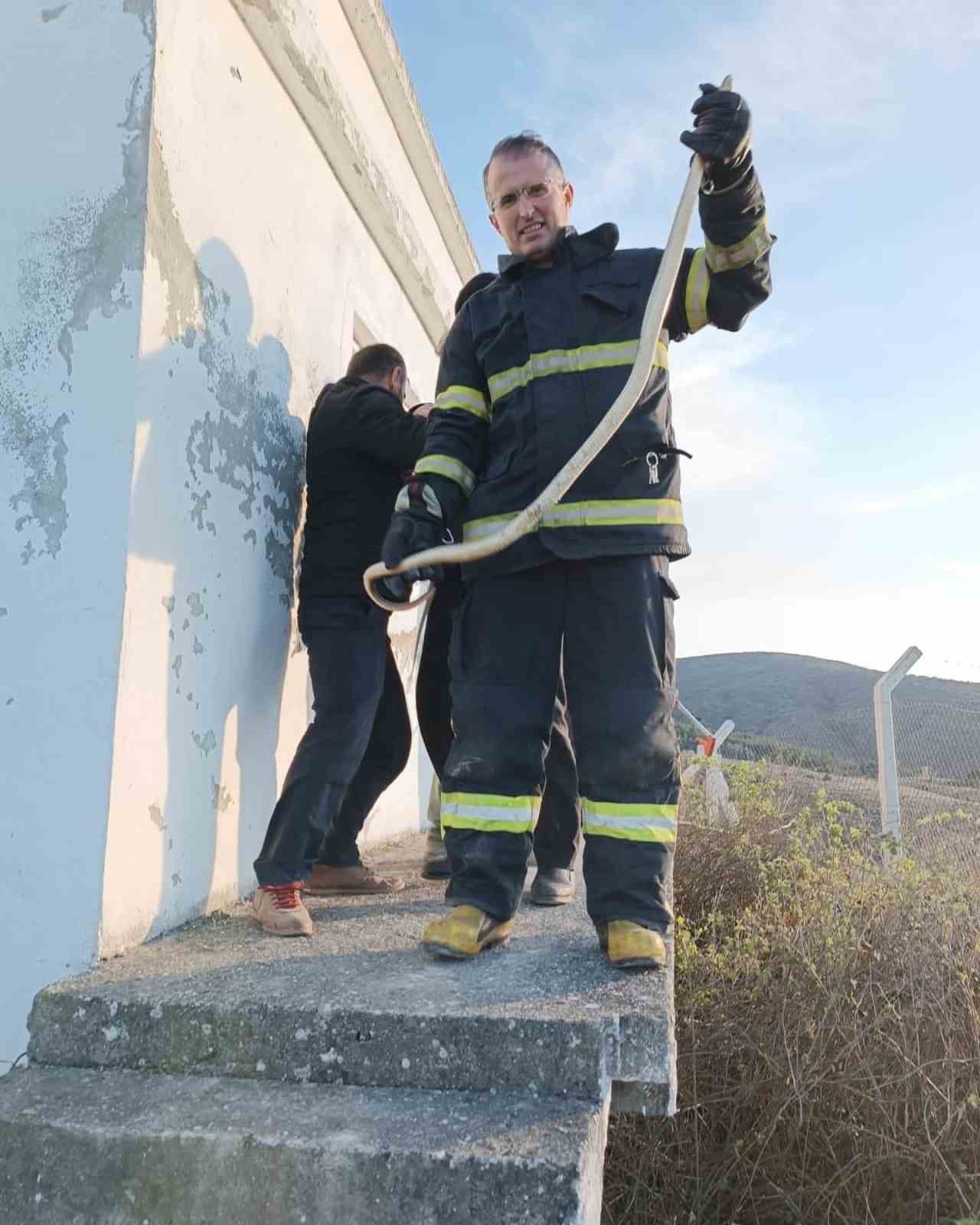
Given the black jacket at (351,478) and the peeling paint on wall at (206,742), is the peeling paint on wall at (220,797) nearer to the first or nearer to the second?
the peeling paint on wall at (206,742)

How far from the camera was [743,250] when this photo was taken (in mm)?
2193

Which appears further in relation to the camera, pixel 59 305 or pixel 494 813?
pixel 59 305

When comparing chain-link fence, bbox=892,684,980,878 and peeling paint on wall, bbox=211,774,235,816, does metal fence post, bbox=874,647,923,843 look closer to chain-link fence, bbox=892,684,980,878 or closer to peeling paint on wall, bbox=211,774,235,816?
chain-link fence, bbox=892,684,980,878

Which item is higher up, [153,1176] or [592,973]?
[592,973]

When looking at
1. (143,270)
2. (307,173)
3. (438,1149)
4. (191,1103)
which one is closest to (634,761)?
(438,1149)

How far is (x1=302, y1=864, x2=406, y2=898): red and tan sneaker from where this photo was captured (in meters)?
3.07

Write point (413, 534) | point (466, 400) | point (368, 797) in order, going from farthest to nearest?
point (368, 797) < point (466, 400) < point (413, 534)

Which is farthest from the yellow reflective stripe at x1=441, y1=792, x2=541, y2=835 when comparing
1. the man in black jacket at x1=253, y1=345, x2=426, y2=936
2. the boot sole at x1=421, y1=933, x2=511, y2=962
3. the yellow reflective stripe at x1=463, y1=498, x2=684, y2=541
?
the yellow reflective stripe at x1=463, y1=498, x2=684, y2=541

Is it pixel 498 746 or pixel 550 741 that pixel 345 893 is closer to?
pixel 550 741

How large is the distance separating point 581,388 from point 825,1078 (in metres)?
2.09

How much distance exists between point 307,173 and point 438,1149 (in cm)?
324

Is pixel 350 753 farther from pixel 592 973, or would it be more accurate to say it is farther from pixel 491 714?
pixel 592 973

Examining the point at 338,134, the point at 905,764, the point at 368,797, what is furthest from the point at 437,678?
the point at 905,764

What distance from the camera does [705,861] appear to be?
4.57 m
